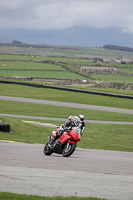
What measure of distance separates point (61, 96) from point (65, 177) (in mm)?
57456

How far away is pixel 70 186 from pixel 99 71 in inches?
7013

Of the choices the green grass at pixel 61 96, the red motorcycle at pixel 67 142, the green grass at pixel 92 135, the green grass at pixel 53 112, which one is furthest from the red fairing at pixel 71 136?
the green grass at pixel 61 96

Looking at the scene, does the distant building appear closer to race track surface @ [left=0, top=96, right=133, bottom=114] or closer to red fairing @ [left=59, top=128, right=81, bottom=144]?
race track surface @ [left=0, top=96, right=133, bottom=114]

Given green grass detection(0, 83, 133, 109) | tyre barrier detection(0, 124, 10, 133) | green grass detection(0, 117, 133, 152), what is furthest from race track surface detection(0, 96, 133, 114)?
tyre barrier detection(0, 124, 10, 133)

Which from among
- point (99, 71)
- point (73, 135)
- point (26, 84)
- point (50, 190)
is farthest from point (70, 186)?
point (99, 71)

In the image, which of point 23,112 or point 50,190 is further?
point 23,112

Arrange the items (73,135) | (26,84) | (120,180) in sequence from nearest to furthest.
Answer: (120,180) → (73,135) → (26,84)

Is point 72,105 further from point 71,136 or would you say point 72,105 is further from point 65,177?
point 65,177

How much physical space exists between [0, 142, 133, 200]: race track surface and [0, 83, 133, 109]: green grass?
44587 mm

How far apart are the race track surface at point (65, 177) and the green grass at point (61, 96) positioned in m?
44.6

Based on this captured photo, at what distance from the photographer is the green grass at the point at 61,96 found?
2481 inches

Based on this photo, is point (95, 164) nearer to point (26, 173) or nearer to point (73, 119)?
point (73, 119)

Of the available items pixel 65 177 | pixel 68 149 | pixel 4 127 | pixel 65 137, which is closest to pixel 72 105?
pixel 4 127

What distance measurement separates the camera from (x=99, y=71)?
18800 cm
